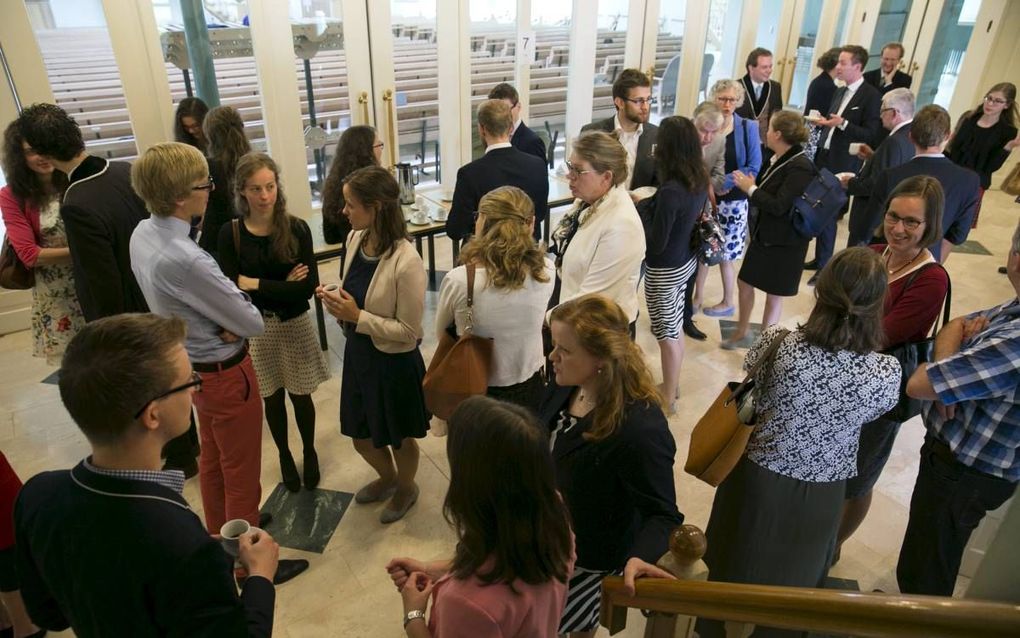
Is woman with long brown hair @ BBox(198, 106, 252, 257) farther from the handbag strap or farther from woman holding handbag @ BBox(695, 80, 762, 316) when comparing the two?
woman holding handbag @ BBox(695, 80, 762, 316)

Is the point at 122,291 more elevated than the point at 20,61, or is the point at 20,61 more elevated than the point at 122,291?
the point at 20,61

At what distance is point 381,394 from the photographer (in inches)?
104

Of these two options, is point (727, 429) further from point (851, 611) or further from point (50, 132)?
point (50, 132)

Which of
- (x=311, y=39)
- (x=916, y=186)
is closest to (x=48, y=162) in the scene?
(x=311, y=39)

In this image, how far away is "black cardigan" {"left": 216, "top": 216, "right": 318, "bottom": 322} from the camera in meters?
2.54

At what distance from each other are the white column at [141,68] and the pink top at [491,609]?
4.33 metres

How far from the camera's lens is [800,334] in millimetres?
1858

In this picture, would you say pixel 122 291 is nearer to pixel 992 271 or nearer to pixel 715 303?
pixel 715 303

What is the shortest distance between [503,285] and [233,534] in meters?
1.20

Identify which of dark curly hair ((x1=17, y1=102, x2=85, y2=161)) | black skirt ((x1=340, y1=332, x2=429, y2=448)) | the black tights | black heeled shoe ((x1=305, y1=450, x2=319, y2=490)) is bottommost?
black heeled shoe ((x1=305, y1=450, x2=319, y2=490))

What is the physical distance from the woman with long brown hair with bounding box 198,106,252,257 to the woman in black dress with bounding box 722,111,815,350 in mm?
2915

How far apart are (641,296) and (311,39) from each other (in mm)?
3266

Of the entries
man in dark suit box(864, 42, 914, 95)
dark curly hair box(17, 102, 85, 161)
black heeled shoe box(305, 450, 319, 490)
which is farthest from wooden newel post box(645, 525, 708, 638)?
man in dark suit box(864, 42, 914, 95)

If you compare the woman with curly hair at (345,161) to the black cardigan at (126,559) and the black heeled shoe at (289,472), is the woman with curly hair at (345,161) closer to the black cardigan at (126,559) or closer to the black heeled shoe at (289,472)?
the black heeled shoe at (289,472)
